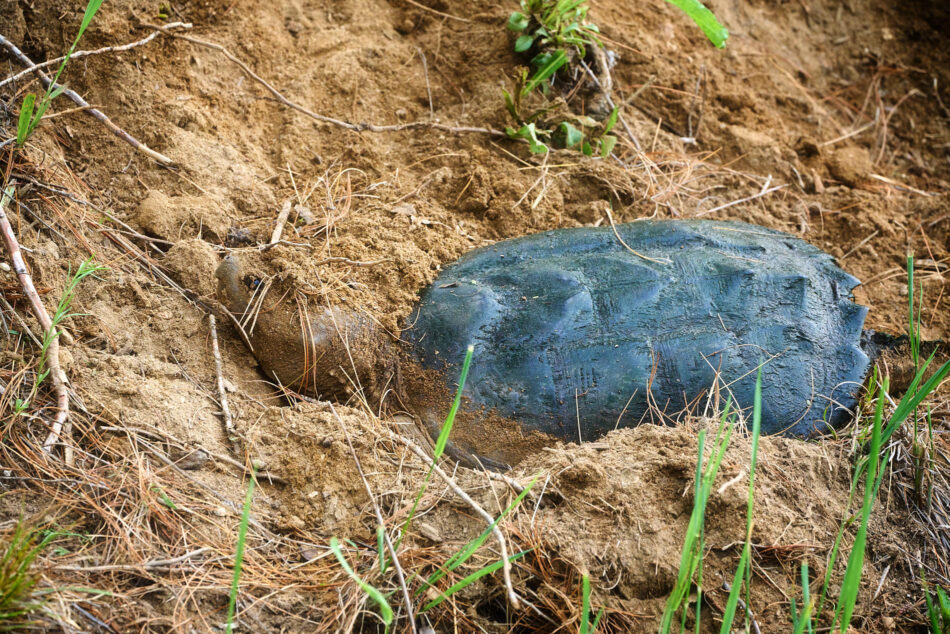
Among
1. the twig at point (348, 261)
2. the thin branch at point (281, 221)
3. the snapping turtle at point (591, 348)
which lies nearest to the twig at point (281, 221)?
the thin branch at point (281, 221)

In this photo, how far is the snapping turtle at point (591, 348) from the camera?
2285 millimetres

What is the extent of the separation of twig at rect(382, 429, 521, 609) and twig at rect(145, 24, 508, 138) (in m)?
1.46

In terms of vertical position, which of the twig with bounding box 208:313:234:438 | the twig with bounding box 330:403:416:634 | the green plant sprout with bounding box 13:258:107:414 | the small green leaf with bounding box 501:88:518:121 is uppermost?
the small green leaf with bounding box 501:88:518:121

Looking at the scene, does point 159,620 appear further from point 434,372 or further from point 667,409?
point 667,409

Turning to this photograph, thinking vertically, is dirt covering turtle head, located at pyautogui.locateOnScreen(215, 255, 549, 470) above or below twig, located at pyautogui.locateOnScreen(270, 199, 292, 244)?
below

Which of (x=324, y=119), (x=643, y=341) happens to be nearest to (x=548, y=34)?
(x=324, y=119)

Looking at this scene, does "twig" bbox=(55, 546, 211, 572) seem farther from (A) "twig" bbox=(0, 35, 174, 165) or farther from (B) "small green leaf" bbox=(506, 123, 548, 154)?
(B) "small green leaf" bbox=(506, 123, 548, 154)

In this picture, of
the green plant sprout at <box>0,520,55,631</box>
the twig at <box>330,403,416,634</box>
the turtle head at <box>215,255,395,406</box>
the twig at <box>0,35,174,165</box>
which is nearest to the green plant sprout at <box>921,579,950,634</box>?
the twig at <box>330,403,416,634</box>

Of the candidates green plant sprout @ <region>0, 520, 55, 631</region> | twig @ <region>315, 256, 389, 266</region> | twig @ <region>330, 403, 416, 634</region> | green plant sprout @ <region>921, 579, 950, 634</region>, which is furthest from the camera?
twig @ <region>315, 256, 389, 266</region>

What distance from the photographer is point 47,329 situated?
1918mm

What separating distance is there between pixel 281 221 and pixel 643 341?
4.65 feet

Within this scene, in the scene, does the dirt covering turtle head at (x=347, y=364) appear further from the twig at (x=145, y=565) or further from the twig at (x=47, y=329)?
the twig at (x=145, y=565)

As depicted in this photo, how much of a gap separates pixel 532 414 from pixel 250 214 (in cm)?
138

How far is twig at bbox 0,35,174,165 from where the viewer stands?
2.34 metres
